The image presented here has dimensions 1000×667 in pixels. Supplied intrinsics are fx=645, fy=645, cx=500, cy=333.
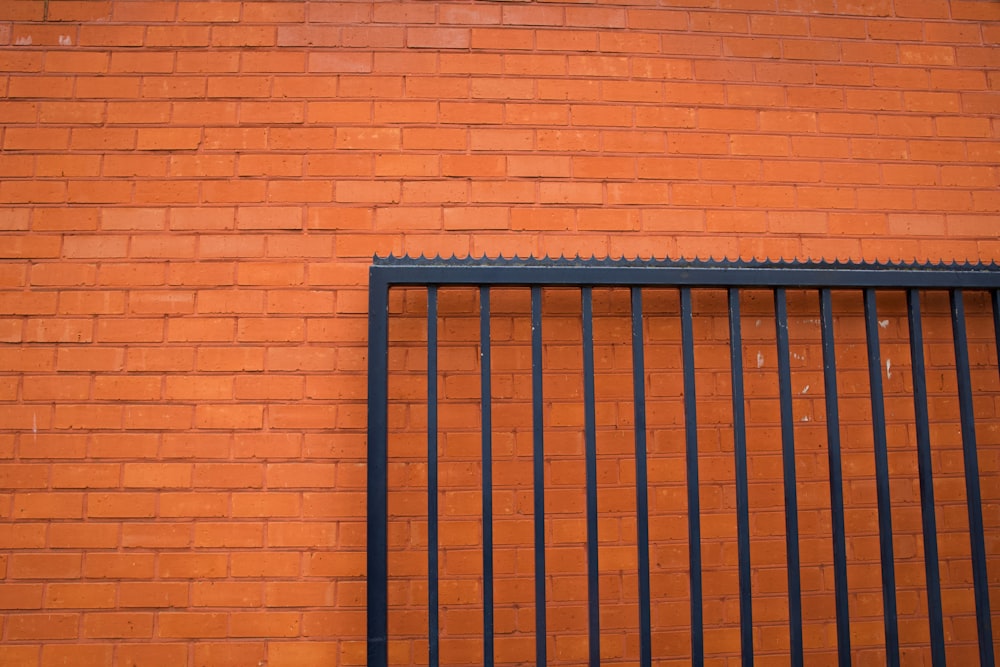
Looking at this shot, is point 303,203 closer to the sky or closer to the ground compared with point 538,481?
closer to the sky

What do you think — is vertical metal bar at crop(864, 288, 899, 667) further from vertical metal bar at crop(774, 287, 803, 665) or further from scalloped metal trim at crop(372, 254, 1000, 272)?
vertical metal bar at crop(774, 287, 803, 665)

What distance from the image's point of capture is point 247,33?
7.79 feet

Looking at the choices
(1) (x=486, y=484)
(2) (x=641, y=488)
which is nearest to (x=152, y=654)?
(1) (x=486, y=484)

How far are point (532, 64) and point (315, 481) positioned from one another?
66.7 inches

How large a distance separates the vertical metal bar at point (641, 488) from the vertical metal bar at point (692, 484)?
14cm

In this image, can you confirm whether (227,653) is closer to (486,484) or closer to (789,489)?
(486,484)

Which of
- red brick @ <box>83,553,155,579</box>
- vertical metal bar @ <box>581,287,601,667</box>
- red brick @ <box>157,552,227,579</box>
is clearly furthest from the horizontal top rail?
red brick @ <box>83,553,155,579</box>

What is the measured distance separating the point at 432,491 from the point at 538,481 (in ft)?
1.08

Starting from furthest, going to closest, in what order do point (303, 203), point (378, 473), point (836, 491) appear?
point (303, 203), point (836, 491), point (378, 473)

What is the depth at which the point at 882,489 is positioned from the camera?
2.10m

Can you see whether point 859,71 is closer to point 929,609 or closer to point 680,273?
point 680,273

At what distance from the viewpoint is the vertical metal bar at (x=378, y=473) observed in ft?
6.32

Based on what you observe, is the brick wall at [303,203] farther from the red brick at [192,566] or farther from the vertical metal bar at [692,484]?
the vertical metal bar at [692,484]

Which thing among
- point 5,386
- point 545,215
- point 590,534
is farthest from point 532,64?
point 5,386
